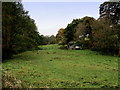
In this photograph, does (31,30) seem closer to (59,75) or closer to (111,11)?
(59,75)

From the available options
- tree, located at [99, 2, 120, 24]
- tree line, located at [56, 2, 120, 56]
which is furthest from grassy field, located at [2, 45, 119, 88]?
tree, located at [99, 2, 120, 24]

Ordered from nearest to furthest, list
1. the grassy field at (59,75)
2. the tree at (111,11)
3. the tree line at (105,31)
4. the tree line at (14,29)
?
the grassy field at (59,75)
the tree line at (14,29)
the tree line at (105,31)
the tree at (111,11)

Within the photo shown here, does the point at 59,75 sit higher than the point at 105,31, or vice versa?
the point at 105,31

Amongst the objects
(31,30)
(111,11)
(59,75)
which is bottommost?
(59,75)

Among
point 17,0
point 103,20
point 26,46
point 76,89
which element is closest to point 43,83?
point 76,89

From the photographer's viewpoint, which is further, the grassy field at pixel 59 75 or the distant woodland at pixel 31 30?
the distant woodland at pixel 31 30

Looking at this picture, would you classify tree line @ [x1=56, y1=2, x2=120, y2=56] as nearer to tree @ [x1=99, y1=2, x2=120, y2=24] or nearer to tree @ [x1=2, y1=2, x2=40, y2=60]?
tree @ [x1=99, y1=2, x2=120, y2=24]

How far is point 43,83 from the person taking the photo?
5613 millimetres

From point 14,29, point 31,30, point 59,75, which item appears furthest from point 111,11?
point 59,75

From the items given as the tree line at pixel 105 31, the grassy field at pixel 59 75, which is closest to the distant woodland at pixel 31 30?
the tree line at pixel 105 31

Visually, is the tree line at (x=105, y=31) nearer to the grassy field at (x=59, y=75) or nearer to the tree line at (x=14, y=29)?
the grassy field at (x=59, y=75)

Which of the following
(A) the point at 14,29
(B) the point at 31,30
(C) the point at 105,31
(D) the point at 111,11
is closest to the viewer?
(A) the point at 14,29

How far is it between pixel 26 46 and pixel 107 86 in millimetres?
10642

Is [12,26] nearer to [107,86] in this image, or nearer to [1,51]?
[1,51]
